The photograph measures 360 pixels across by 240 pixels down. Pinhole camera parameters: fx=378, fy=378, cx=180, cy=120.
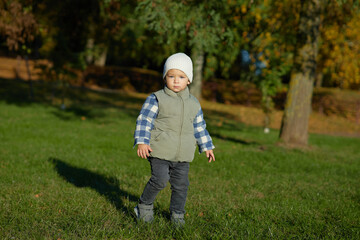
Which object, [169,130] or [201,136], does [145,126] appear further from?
[201,136]

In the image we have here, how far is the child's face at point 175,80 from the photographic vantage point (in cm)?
375

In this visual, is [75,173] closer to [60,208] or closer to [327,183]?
[60,208]

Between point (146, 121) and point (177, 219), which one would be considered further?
point (177, 219)

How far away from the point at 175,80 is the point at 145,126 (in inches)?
21.5

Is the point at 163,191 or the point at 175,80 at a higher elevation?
the point at 175,80

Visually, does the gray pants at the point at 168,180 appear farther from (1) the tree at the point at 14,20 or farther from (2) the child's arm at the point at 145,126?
(1) the tree at the point at 14,20

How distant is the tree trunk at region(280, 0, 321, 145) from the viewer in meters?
10.0

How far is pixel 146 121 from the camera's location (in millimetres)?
3684

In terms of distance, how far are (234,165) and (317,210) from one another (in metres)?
2.61

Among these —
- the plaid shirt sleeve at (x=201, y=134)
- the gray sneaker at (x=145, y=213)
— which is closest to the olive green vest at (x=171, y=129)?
the plaid shirt sleeve at (x=201, y=134)

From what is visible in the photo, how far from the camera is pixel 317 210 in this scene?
4.86 m

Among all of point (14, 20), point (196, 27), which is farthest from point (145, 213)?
point (14, 20)

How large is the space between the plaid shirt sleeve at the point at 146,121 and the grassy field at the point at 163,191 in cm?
Answer: 89

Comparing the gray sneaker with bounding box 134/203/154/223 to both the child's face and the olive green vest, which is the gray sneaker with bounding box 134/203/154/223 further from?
the child's face
